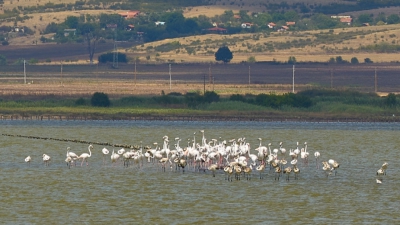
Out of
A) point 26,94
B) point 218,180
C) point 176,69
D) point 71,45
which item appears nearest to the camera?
point 218,180

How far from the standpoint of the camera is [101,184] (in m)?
40.4

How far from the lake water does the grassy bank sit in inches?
1062

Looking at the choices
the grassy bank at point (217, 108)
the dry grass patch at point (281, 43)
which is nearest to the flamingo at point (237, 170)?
the grassy bank at point (217, 108)

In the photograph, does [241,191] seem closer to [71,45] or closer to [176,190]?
[176,190]

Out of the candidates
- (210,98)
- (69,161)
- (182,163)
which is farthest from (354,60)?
(182,163)

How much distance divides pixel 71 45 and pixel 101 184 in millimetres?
156364

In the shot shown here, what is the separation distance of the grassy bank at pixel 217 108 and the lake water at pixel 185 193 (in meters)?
27.0

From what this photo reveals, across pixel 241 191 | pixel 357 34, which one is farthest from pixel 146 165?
pixel 357 34

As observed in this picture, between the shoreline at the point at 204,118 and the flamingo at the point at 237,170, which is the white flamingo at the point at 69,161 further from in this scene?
the shoreline at the point at 204,118

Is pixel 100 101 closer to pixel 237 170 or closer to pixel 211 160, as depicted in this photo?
pixel 211 160

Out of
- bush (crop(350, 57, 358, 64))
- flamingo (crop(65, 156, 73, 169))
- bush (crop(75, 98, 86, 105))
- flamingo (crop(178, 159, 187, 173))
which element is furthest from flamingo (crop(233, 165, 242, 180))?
bush (crop(350, 57, 358, 64))

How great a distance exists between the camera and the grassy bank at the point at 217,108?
86250mm

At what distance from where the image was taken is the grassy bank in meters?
86.2

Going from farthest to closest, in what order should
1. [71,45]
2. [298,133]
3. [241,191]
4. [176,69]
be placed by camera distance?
[71,45]
[176,69]
[298,133]
[241,191]
